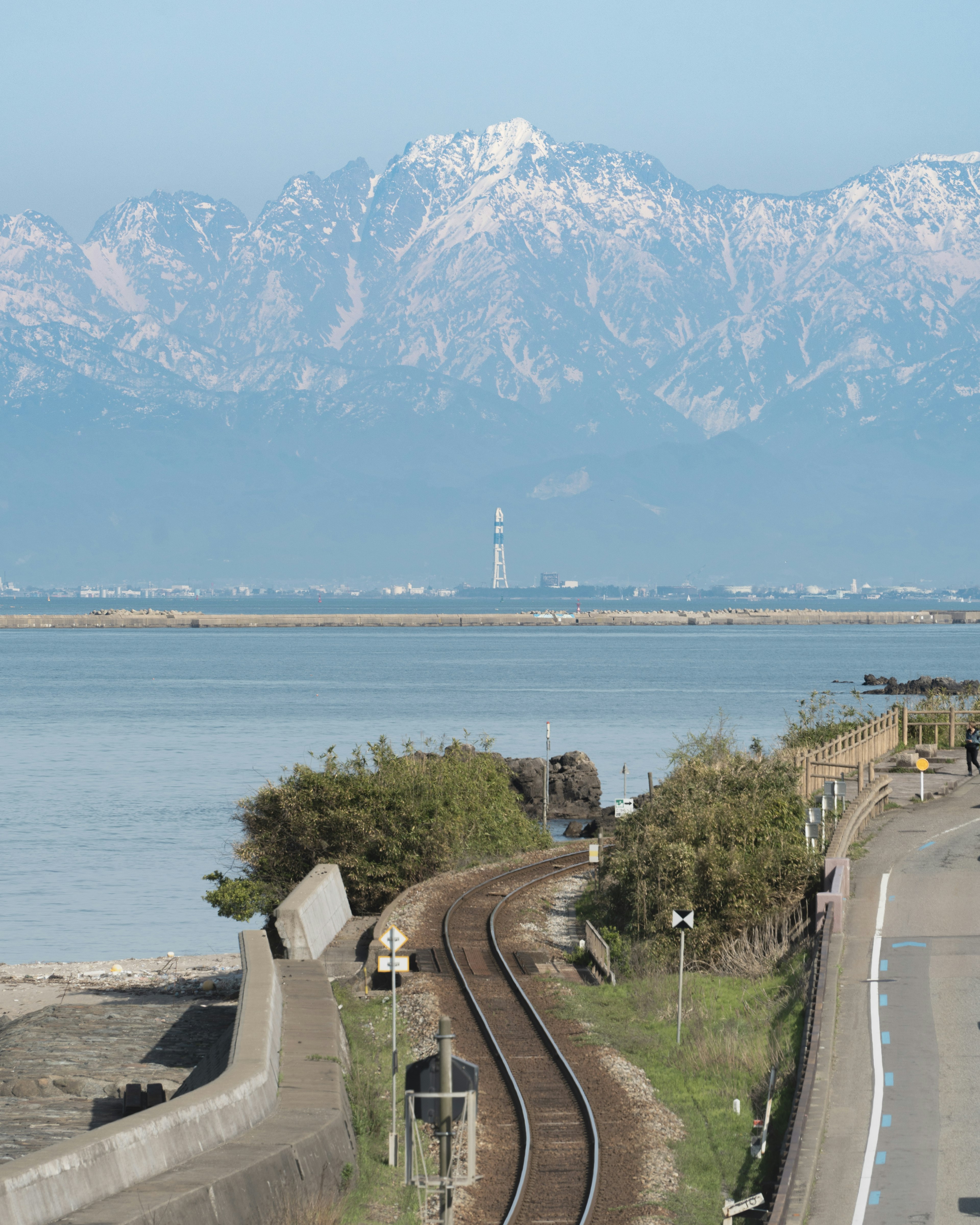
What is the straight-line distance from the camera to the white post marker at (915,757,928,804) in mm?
40938

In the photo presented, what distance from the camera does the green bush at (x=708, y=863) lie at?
Answer: 29266mm

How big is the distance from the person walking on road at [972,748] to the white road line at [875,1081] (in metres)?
16.8

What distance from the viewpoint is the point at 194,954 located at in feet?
139

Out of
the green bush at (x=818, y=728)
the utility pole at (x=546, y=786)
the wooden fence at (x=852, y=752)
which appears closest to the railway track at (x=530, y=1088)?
the wooden fence at (x=852, y=752)

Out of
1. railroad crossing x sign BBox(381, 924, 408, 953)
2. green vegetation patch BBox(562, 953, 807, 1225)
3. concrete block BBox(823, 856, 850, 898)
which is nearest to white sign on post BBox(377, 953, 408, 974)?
railroad crossing x sign BBox(381, 924, 408, 953)

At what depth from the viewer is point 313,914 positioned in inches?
1173

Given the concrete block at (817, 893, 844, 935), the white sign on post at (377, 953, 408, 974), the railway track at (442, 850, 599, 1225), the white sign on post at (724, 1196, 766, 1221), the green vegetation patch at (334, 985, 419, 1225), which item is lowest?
the green vegetation patch at (334, 985, 419, 1225)

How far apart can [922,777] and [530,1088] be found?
77.7 ft

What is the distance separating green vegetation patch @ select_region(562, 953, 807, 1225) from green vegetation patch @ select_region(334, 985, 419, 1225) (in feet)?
10.1

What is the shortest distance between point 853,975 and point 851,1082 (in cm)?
509

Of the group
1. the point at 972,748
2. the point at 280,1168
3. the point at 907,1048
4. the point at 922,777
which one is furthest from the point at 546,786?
the point at 280,1168

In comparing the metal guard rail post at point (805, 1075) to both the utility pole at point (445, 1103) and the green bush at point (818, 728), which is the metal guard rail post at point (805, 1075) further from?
the green bush at point (818, 728)

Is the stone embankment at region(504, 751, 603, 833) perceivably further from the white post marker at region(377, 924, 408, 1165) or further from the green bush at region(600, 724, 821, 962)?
the white post marker at region(377, 924, 408, 1165)

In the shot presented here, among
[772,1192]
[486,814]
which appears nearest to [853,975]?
[772,1192]
